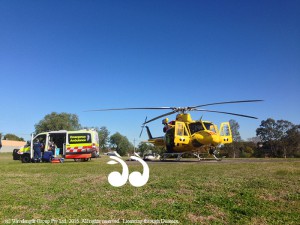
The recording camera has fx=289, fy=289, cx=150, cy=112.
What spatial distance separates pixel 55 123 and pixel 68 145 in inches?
2551

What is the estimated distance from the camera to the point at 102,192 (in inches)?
257

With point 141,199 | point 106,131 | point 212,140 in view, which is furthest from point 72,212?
point 106,131

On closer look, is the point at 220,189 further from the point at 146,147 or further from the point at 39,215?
the point at 146,147

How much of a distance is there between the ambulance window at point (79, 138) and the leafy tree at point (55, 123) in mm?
62246

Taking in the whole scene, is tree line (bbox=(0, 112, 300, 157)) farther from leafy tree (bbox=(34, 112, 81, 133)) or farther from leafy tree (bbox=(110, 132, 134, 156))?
leafy tree (bbox=(110, 132, 134, 156))

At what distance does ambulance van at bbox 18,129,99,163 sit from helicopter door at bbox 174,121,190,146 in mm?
7379

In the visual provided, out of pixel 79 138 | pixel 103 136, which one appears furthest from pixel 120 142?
pixel 79 138

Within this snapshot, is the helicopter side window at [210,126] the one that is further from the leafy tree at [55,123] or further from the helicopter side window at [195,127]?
the leafy tree at [55,123]

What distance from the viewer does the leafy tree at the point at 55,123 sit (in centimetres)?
8416

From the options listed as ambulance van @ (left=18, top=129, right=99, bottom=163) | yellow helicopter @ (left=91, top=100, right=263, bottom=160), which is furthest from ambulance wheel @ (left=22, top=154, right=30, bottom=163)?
yellow helicopter @ (left=91, top=100, right=263, bottom=160)

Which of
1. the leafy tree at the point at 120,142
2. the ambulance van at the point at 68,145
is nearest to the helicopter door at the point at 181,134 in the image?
the ambulance van at the point at 68,145

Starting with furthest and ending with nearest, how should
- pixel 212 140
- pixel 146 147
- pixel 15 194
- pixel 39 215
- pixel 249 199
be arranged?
pixel 146 147, pixel 212 140, pixel 15 194, pixel 249 199, pixel 39 215

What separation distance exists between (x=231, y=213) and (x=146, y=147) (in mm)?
65715

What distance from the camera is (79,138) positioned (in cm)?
2375
